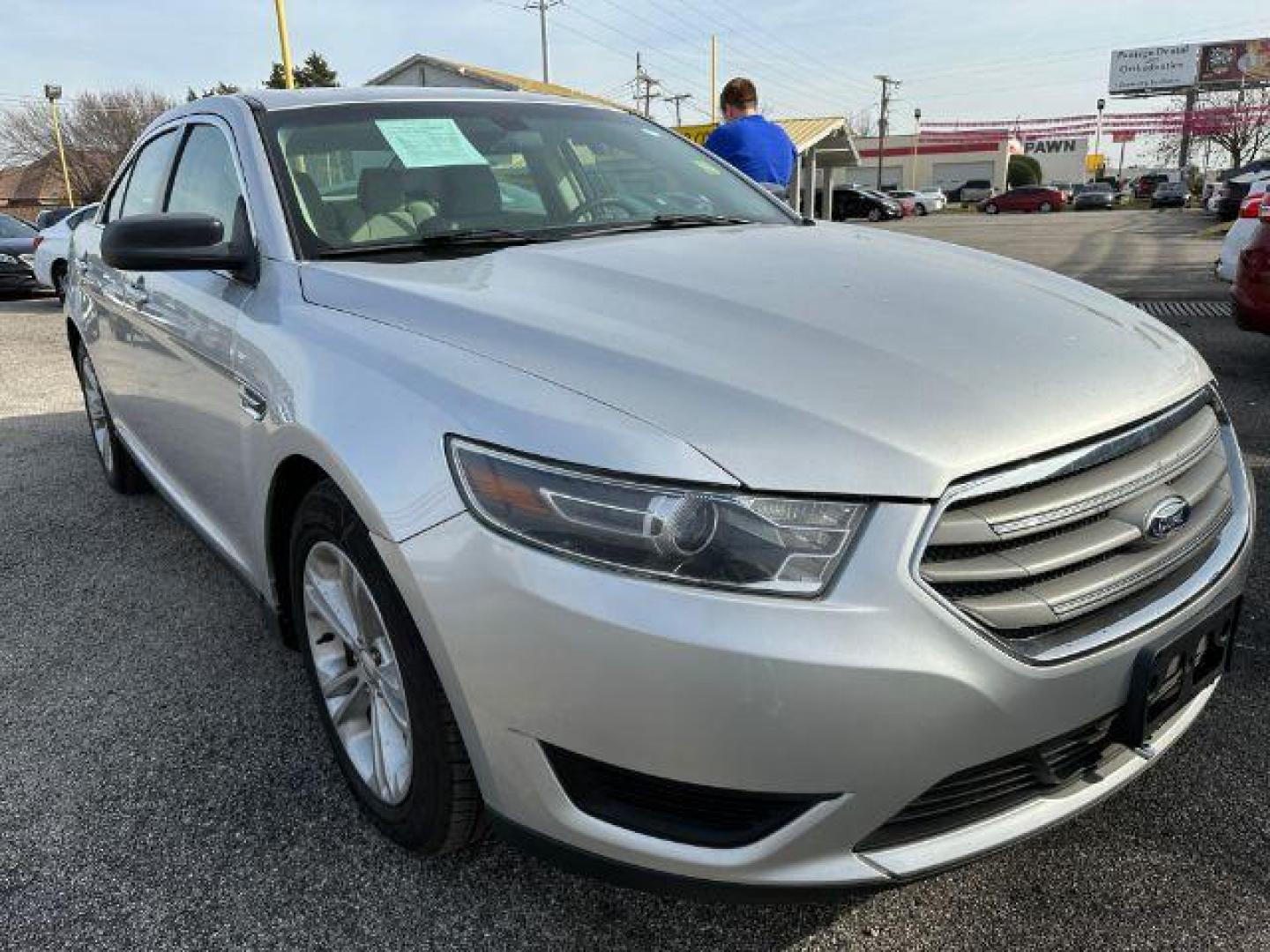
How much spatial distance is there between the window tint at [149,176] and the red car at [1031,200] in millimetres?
49681

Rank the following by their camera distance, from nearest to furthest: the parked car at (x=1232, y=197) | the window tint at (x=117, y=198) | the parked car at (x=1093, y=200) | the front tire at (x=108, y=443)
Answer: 1. the window tint at (x=117, y=198)
2. the front tire at (x=108, y=443)
3. the parked car at (x=1232, y=197)
4. the parked car at (x=1093, y=200)

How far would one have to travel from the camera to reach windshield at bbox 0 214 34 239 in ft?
44.1

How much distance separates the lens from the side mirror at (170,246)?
2.25m

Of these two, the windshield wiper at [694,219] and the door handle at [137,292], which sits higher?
the windshield wiper at [694,219]

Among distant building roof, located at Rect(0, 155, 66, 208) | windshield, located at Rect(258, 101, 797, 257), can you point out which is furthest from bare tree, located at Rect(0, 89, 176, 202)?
windshield, located at Rect(258, 101, 797, 257)

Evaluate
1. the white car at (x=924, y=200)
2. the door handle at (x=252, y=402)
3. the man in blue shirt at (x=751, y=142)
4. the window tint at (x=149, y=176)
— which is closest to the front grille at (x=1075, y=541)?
the door handle at (x=252, y=402)

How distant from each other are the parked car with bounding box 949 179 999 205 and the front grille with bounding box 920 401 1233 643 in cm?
6444

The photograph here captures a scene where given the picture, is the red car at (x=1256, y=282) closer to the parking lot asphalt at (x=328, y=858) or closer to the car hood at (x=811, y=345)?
the parking lot asphalt at (x=328, y=858)

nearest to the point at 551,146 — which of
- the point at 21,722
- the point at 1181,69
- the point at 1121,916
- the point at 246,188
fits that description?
the point at 246,188

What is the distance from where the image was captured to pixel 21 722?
8.52ft

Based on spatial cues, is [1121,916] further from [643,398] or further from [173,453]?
[173,453]

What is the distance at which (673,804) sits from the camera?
1469 mm

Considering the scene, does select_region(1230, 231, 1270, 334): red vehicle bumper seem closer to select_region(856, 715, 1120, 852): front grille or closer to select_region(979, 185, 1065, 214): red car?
select_region(856, 715, 1120, 852): front grille

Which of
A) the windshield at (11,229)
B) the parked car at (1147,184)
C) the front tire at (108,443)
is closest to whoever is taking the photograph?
the front tire at (108,443)
